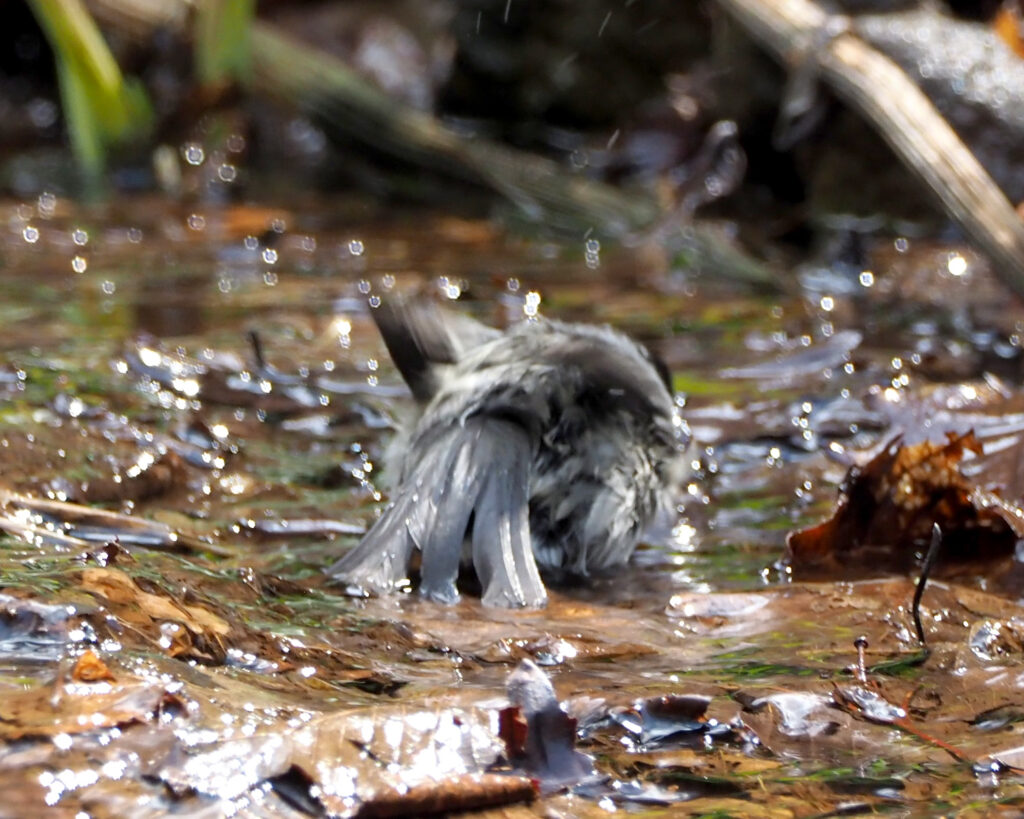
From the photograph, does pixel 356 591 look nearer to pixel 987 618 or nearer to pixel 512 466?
A: pixel 512 466

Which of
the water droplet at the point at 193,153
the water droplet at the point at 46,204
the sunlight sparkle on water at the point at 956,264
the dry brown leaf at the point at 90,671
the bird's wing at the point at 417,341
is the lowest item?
the dry brown leaf at the point at 90,671

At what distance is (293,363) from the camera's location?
164 inches

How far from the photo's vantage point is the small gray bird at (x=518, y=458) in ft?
8.43

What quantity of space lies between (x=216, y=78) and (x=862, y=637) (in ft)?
20.6

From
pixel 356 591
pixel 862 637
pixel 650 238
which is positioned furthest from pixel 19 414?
pixel 650 238

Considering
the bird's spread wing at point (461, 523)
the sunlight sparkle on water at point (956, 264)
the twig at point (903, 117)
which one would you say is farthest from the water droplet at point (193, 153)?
the bird's spread wing at point (461, 523)

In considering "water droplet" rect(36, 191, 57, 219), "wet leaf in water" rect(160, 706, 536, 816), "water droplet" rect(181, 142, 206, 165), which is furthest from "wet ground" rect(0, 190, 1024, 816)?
"water droplet" rect(181, 142, 206, 165)

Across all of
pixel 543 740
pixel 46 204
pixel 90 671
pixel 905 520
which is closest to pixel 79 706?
pixel 90 671

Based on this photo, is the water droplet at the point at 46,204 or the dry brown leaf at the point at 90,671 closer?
the dry brown leaf at the point at 90,671

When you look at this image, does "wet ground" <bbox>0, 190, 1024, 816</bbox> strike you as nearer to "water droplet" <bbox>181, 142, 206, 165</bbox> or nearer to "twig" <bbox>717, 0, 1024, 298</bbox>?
"twig" <bbox>717, 0, 1024, 298</bbox>

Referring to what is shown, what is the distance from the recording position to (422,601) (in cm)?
248

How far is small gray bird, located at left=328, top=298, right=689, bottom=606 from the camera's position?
2.57 meters

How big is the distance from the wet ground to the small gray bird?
0.32ft

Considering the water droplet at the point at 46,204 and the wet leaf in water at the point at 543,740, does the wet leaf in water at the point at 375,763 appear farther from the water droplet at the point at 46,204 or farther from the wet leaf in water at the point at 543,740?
the water droplet at the point at 46,204
